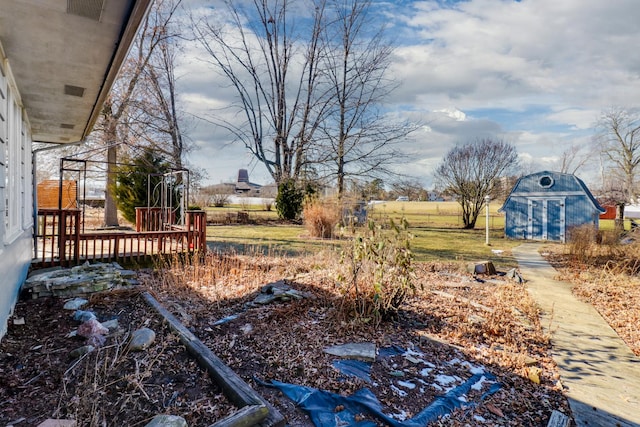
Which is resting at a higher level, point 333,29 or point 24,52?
point 333,29

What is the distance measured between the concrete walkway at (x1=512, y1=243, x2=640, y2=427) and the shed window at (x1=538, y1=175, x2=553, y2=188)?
1010cm

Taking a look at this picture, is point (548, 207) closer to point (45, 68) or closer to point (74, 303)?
point (74, 303)

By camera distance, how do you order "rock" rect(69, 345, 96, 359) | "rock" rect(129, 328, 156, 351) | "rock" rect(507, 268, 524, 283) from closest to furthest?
"rock" rect(69, 345, 96, 359) → "rock" rect(129, 328, 156, 351) → "rock" rect(507, 268, 524, 283)

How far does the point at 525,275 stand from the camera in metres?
6.75

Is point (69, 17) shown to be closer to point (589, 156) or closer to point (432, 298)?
point (432, 298)

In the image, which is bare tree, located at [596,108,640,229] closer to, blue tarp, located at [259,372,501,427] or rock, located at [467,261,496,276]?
rock, located at [467,261,496,276]

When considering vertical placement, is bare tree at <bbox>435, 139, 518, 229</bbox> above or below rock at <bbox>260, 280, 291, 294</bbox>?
above

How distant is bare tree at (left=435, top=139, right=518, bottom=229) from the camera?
62.1 ft

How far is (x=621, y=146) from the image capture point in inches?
829

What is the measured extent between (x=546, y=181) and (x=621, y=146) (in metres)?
12.0

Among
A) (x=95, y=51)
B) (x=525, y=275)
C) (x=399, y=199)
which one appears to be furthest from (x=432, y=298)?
(x=399, y=199)

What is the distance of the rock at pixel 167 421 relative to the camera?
67.6 inches

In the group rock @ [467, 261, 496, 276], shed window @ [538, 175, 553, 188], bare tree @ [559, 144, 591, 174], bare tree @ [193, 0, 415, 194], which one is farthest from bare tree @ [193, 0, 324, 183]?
bare tree @ [559, 144, 591, 174]

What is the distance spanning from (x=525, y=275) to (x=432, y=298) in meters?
3.27
